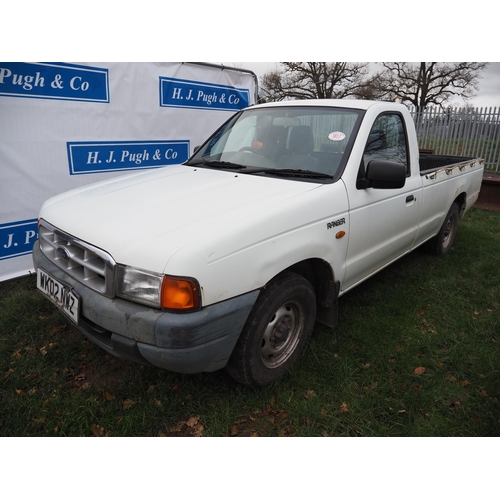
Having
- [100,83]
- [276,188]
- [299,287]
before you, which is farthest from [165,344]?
[100,83]

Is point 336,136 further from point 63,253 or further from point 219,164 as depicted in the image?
point 63,253

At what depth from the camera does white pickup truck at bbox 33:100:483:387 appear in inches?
79.7

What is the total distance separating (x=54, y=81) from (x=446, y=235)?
535cm

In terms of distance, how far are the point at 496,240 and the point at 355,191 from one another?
430cm

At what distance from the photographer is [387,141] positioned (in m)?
3.51

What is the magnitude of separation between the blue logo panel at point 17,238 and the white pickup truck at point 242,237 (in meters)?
1.96

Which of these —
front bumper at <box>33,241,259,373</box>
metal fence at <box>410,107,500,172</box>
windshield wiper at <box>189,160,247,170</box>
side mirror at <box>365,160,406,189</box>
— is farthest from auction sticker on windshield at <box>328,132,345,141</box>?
metal fence at <box>410,107,500,172</box>

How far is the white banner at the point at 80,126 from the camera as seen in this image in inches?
173

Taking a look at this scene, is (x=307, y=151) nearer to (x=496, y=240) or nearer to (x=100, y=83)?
(x=100, y=83)

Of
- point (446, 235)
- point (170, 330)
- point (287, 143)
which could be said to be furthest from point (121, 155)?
point (446, 235)

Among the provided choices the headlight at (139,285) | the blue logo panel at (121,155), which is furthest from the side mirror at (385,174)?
the blue logo panel at (121,155)

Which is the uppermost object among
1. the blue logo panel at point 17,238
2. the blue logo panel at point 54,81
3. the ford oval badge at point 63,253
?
the blue logo panel at point 54,81

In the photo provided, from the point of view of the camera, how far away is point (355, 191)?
2.94 metres

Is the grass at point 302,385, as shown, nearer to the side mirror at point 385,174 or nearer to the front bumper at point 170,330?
the front bumper at point 170,330
